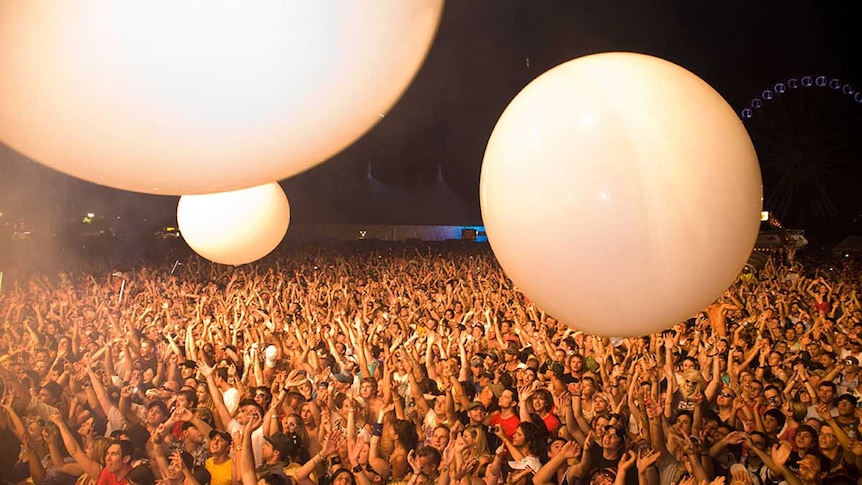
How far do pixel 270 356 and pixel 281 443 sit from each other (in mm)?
658

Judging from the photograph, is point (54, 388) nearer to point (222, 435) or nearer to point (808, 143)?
point (222, 435)

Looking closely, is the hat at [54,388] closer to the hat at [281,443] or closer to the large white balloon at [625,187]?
the hat at [281,443]

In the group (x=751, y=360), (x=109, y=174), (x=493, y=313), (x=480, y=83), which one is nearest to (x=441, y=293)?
(x=493, y=313)

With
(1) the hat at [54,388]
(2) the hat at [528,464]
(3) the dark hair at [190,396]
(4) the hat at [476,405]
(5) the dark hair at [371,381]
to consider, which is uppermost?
(1) the hat at [54,388]

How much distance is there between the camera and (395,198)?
4.14m

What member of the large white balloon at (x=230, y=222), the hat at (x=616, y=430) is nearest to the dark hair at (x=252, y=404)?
the large white balloon at (x=230, y=222)

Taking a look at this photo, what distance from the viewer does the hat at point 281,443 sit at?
1.65 m

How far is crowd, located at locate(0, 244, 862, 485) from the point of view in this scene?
1.58 metres

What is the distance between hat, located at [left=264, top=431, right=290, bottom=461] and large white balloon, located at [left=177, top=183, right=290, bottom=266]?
0.50 m

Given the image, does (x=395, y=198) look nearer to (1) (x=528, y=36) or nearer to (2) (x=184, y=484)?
(1) (x=528, y=36)

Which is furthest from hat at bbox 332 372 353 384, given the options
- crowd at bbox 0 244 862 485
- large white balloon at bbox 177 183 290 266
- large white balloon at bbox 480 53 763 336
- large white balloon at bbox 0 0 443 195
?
large white balloon at bbox 0 0 443 195

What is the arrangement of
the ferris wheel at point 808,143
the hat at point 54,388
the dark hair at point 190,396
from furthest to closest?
the ferris wheel at point 808,143, the hat at point 54,388, the dark hair at point 190,396

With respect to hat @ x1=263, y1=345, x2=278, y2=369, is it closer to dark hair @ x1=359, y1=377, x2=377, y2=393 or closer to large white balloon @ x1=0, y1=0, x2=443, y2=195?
dark hair @ x1=359, y1=377, x2=377, y2=393

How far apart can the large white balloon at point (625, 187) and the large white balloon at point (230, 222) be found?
84cm
